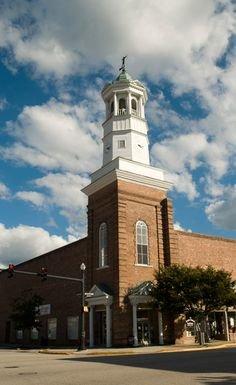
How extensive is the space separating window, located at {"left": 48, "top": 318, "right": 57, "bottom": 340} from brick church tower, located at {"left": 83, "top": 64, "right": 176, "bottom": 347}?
28.3ft

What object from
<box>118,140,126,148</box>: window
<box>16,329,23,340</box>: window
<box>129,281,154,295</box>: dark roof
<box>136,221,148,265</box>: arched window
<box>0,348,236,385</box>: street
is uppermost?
<box>118,140,126,148</box>: window

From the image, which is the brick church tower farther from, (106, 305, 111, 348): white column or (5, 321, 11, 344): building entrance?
(5, 321, 11, 344): building entrance

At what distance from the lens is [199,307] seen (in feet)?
107

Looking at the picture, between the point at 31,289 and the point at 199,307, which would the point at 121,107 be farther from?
the point at 31,289

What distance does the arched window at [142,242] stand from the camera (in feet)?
116

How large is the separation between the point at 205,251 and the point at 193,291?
9577mm

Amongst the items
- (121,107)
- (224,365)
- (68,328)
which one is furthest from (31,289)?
(224,365)

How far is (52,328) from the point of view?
143ft

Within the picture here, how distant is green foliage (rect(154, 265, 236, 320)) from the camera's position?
104 feet

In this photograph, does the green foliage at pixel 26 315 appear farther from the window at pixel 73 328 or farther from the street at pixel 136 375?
the street at pixel 136 375

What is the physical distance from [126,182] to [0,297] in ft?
106

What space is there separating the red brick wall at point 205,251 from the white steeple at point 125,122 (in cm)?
750

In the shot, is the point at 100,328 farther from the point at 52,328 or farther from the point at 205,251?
the point at 205,251

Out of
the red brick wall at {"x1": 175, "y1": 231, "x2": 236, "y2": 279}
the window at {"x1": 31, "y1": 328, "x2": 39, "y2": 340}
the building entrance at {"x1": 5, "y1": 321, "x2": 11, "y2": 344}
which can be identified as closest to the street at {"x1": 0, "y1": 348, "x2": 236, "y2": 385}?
the red brick wall at {"x1": 175, "y1": 231, "x2": 236, "y2": 279}
